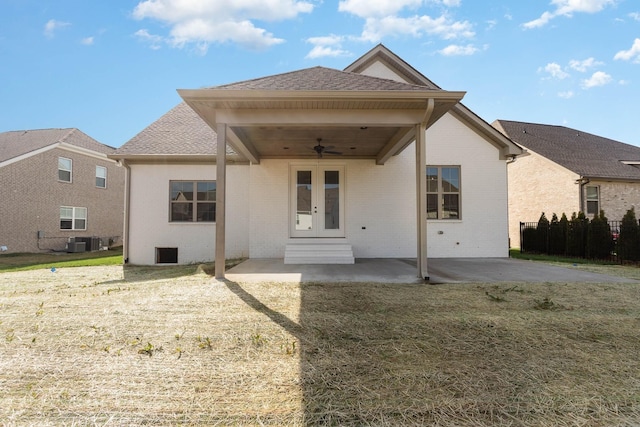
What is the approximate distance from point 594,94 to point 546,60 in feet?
12.4

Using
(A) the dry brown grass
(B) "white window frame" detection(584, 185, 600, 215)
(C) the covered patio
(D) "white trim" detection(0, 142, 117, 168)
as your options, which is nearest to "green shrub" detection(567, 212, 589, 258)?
(B) "white window frame" detection(584, 185, 600, 215)

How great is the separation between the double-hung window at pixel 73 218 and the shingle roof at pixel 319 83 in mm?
15686

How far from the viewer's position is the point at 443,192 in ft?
34.1

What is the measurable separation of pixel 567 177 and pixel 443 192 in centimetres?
944

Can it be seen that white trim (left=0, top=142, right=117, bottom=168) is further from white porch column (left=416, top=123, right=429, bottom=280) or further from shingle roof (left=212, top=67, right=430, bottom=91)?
white porch column (left=416, top=123, right=429, bottom=280)

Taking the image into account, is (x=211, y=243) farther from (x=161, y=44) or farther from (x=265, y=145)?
(x=161, y=44)

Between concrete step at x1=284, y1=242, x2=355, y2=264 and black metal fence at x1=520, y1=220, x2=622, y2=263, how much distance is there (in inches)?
320

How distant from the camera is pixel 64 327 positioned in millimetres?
3693

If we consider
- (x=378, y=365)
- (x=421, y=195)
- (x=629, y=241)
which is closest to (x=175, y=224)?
(x=421, y=195)

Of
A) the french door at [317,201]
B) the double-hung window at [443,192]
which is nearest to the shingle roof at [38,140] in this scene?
the french door at [317,201]

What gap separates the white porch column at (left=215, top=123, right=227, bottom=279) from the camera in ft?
20.1

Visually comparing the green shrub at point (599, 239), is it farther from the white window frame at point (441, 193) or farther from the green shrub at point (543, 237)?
the white window frame at point (441, 193)

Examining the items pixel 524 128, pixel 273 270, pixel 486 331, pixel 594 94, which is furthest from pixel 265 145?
pixel 524 128

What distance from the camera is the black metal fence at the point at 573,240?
1054 centimetres
